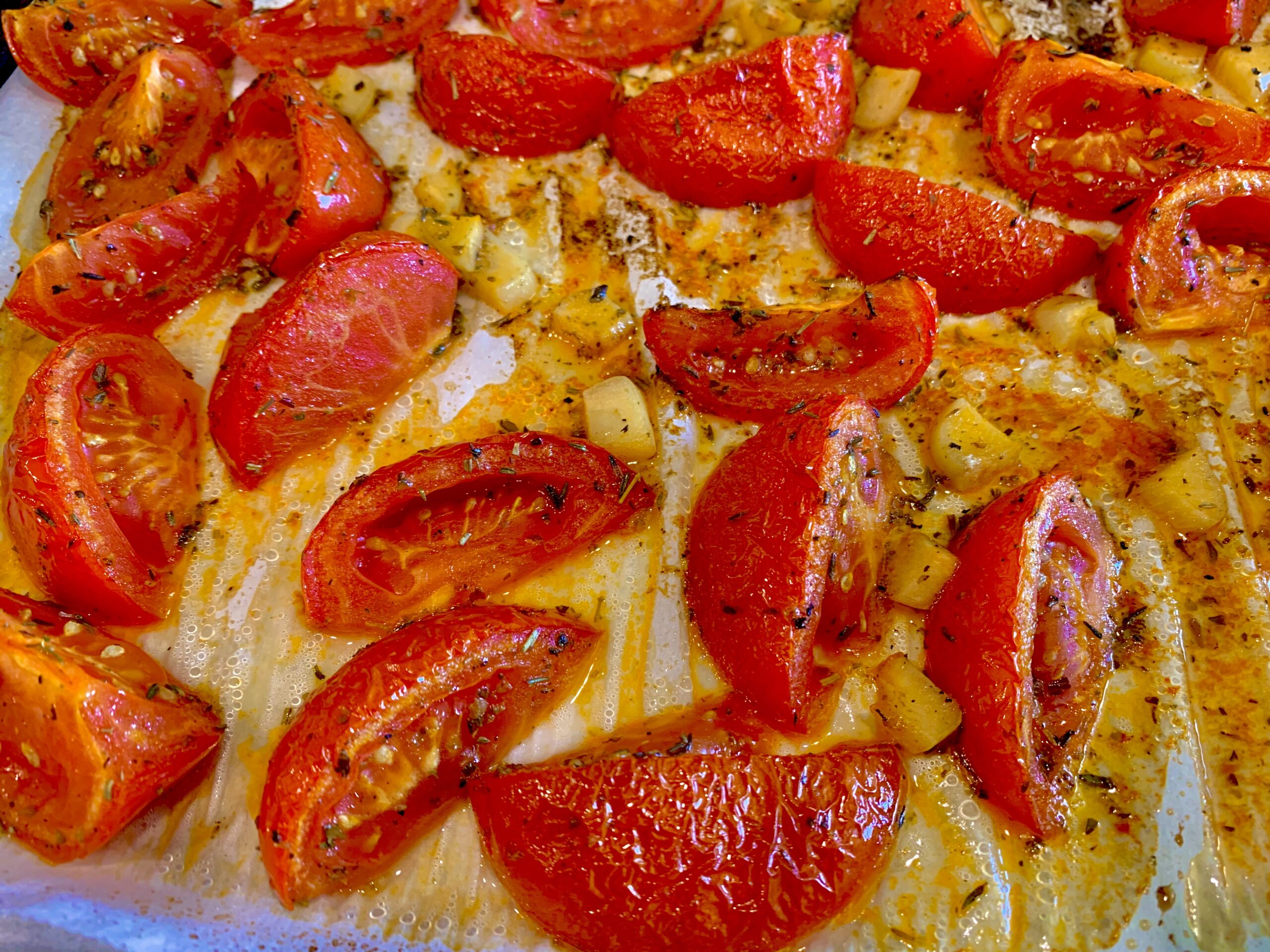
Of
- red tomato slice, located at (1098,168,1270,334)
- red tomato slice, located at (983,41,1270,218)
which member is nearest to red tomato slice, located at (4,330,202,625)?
red tomato slice, located at (983,41,1270,218)

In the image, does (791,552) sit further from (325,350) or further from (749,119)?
(749,119)

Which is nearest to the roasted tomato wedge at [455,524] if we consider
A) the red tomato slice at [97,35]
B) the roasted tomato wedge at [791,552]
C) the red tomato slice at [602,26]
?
the roasted tomato wedge at [791,552]

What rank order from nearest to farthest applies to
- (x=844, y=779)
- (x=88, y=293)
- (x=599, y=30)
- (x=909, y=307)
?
(x=844, y=779) → (x=909, y=307) → (x=88, y=293) → (x=599, y=30)

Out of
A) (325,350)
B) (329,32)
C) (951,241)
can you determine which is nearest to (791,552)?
(951,241)

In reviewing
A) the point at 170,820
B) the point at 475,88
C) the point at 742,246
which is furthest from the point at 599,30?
the point at 170,820

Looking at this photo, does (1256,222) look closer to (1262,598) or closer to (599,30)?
(1262,598)

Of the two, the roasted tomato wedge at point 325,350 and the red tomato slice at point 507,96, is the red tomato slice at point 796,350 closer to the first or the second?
the roasted tomato wedge at point 325,350
